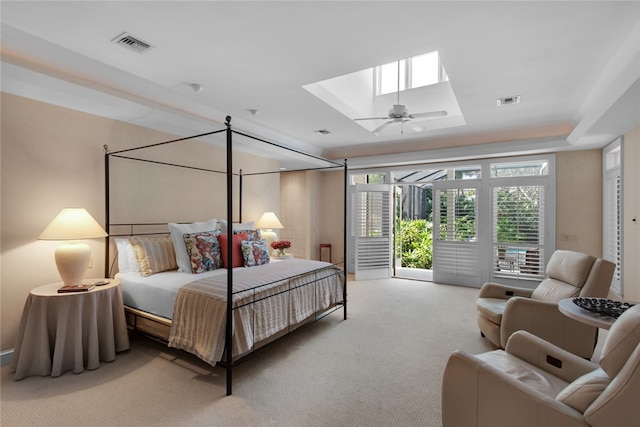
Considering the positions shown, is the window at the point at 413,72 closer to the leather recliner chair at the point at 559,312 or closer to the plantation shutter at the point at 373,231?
the plantation shutter at the point at 373,231

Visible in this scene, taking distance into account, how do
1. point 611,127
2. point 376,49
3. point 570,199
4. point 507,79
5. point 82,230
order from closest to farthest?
point 376,49 → point 82,230 → point 507,79 → point 611,127 → point 570,199

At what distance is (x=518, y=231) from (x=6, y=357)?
709 cm

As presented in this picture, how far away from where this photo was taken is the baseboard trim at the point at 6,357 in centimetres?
279

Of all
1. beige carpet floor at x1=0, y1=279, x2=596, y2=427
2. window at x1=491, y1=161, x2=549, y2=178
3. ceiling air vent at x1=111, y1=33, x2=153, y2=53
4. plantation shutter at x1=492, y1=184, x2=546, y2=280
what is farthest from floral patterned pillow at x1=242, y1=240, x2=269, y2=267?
window at x1=491, y1=161, x2=549, y2=178

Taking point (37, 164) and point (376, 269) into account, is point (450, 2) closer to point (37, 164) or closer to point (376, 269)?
point (37, 164)

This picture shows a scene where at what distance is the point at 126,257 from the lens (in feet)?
11.3

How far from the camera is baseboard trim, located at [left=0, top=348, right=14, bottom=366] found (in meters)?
2.79

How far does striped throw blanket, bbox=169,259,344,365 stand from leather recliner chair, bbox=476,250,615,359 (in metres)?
1.93

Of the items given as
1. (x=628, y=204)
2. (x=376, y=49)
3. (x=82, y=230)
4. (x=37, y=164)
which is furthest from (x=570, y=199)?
(x=37, y=164)

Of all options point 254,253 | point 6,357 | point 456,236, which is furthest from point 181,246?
point 456,236

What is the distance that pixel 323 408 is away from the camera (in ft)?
7.32

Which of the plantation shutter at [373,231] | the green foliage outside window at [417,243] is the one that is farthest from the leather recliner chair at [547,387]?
the green foliage outside window at [417,243]

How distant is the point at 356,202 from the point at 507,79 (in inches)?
152

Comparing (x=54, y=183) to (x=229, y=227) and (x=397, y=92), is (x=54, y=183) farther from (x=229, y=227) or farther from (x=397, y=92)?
(x=397, y=92)
